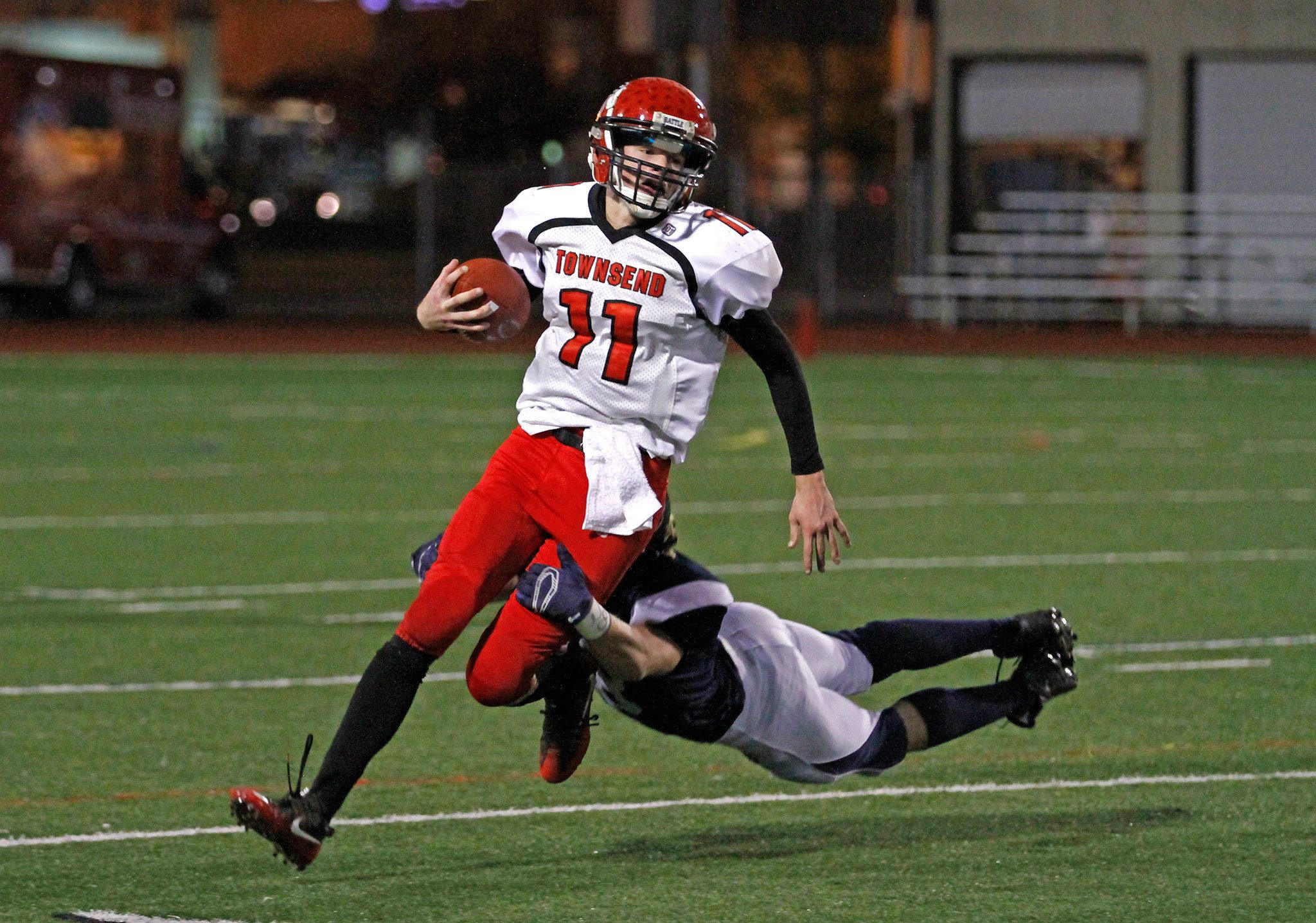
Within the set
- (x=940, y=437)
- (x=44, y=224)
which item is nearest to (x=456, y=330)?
(x=940, y=437)

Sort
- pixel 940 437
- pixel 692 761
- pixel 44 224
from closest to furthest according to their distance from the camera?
pixel 692 761
pixel 940 437
pixel 44 224

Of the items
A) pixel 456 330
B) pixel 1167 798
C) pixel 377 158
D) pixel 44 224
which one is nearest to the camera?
pixel 456 330

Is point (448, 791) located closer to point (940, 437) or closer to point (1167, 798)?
point (1167, 798)

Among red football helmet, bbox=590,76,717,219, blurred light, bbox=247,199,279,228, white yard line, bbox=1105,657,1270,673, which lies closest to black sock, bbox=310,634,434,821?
red football helmet, bbox=590,76,717,219

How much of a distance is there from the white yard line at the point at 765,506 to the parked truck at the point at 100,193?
15456 millimetres

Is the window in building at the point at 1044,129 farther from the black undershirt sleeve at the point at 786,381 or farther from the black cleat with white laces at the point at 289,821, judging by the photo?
the black cleat with white laces at the point at 289,821

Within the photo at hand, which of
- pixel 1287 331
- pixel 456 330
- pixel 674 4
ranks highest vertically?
pixel 674 4

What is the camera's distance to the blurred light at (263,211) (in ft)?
126

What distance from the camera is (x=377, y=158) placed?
1628 inches

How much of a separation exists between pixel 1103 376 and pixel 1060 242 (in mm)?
6472

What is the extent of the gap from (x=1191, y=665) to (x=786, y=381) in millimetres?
2942

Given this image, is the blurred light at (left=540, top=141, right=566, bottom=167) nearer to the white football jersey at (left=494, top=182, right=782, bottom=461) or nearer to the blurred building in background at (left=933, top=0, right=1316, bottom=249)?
the blurred building in background at (left=933, top=0, right=1316, bottom=249)

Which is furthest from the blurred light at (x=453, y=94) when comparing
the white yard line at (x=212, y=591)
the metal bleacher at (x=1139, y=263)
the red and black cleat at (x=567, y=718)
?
the red and black cleat at (x=567, y=718)

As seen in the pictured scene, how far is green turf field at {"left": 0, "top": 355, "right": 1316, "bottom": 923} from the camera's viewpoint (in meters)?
5.11
